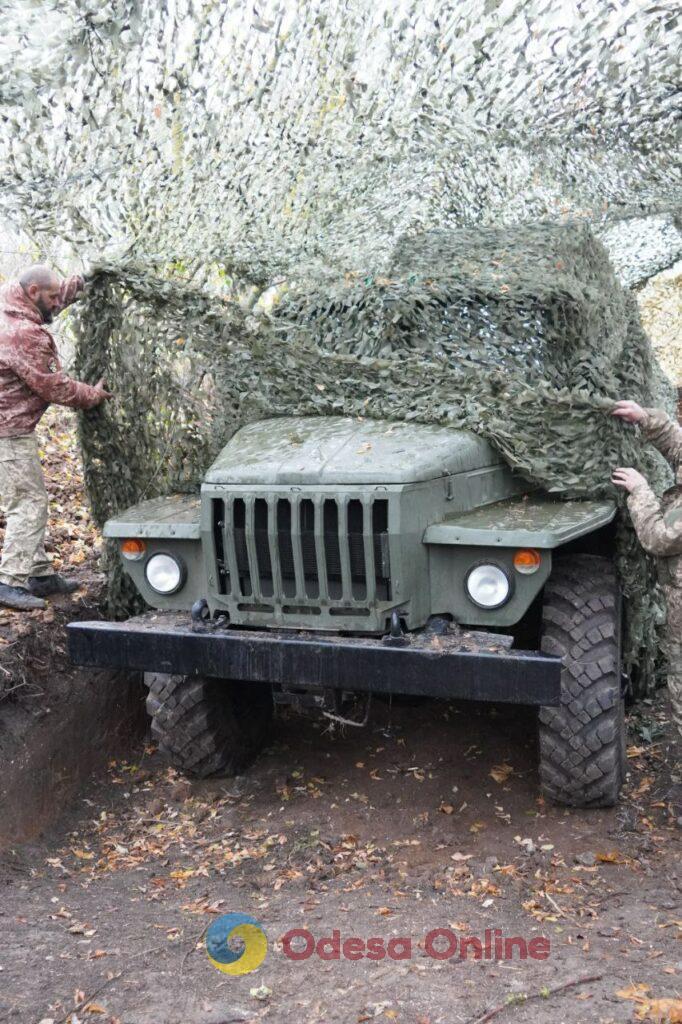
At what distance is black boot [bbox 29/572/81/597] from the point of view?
17.5 feet

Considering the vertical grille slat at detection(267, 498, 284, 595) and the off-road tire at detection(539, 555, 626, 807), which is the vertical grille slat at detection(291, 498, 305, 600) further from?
the off-road tire at detection(539, 555, 626, 807)

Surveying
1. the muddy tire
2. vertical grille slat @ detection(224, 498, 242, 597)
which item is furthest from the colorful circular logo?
vertical grille slat @ detection(224, 498, 242, 597)

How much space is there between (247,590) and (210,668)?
1.15 ft

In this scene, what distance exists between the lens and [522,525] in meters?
3.91

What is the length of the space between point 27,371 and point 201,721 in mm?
1993

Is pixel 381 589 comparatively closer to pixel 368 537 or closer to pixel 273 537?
pixel 368 537

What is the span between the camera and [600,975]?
10.2 feet

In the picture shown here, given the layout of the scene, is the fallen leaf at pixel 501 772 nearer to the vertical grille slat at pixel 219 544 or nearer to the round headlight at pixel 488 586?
the round headlight at pixel 488 586

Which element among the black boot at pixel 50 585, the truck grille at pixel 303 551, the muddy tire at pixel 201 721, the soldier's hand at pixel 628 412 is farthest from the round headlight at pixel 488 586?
the black boot at pixel 50 585

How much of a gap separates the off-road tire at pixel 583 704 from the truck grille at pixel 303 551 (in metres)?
0.83

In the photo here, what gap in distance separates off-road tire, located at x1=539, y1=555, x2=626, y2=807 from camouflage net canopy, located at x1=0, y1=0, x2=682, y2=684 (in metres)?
0.58

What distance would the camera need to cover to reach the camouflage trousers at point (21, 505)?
5.18 meters

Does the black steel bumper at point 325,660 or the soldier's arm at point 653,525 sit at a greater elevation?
the soldier's arm at point 653,525

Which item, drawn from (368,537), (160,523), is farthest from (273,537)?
(160,523)
